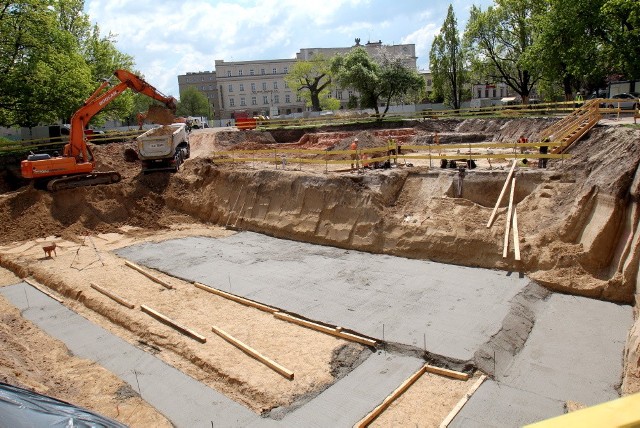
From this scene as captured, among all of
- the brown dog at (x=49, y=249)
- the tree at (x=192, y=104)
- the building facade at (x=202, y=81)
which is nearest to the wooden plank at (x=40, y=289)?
the brown dog at (x=49, y=249)

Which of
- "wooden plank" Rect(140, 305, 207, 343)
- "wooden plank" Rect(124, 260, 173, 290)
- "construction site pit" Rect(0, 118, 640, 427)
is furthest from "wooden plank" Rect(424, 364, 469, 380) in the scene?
"wooden plank" Rect(124, 260, 173, 290)

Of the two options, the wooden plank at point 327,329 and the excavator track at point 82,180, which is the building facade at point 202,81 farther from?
the wooden plank at point 327,329

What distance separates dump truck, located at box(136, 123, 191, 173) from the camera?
2275 cm

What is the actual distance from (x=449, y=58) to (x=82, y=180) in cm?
3256

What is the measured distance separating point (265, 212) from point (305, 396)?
11948mm

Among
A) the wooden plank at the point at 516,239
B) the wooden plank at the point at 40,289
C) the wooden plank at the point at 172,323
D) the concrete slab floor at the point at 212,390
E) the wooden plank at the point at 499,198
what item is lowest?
the concrete slab floor at the point at 212,390

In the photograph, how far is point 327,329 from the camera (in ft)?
32.8

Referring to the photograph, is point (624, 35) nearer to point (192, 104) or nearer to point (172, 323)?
point (172, 323)

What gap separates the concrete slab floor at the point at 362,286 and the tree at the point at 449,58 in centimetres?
3104

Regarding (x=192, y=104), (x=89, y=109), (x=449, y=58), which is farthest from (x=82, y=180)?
(x=192, y=104)

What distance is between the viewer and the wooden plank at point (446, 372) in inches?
319

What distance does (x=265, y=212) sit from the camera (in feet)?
63.3

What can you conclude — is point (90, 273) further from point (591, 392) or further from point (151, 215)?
point (591, 392)

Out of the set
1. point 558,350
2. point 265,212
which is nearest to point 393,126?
point 265,212
